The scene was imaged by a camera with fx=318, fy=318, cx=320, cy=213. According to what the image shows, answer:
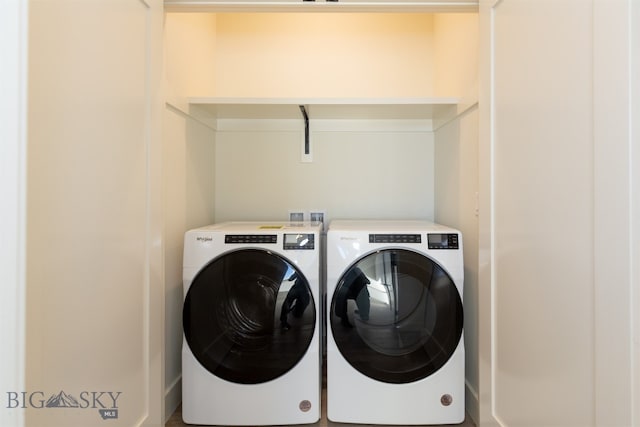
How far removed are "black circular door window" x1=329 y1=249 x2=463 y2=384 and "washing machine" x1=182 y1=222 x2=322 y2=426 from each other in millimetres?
150

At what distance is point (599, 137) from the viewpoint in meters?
0.62

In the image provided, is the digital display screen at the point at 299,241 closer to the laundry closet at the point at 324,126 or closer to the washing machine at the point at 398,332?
the washing machine at the point at 398,332

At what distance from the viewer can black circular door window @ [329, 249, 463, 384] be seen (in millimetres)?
1364

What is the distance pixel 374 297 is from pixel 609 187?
3.03 feet

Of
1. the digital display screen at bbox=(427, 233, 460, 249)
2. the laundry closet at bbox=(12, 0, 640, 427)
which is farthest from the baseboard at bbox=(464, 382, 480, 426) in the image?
the digital display screen at bbox=(427, 233, 460, 249)

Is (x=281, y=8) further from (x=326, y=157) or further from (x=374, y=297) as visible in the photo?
(x=374, y=297)

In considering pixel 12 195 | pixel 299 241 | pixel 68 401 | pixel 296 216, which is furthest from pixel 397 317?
pixel 12 195

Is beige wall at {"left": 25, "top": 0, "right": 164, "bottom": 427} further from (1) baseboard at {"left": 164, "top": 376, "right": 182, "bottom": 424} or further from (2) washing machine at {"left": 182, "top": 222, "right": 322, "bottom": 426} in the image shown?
(1) baseboard at {"left": 164, "top": 376, "right": 182, "bottom": 424}

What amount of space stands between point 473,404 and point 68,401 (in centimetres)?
156

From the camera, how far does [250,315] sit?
1371 millimetres

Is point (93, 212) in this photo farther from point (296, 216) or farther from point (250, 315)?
point (296, 216)

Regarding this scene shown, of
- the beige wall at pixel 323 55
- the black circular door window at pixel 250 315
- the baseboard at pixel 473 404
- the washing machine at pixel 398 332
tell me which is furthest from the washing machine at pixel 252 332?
the beige wall at pixel 323 55

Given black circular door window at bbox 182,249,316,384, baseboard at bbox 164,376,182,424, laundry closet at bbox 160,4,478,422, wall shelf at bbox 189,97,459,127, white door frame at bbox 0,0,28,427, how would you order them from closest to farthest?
1. white door frame at bbox 0,0,28,427
2. black circular door window at bbox 182,249,316,384
3. baseboard at bbox 164,376,182,424
4. wall shelf at bbox 189,97,459,127
5. laundry closet at bbox 160,4,478,422

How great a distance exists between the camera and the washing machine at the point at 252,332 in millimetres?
1363
